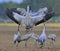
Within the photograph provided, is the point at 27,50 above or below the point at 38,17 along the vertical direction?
below

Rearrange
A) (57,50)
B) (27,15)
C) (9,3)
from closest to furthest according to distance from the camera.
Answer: (57,50) < (27,15) < (9,3)

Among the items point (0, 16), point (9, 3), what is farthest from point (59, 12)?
point (9, 3)

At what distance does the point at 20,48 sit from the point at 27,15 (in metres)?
1.35

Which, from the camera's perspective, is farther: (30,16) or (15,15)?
(15,15)

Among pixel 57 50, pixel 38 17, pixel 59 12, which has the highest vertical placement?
pixel 59 12

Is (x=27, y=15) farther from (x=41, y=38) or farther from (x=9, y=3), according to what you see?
(x=9, y=3)

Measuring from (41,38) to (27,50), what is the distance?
99cm

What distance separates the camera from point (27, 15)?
1733 cm

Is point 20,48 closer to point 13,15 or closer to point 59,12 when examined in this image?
point 13,15

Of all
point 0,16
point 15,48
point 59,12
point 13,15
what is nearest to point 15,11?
point 13,15

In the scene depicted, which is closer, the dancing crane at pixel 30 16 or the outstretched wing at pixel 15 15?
the dancing crane at pixel 30 16

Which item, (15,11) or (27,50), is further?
(15,11)

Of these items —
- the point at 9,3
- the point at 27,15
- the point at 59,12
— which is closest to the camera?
the point at 27,15

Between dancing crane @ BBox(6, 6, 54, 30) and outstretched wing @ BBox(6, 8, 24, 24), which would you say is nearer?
dancing crane @ BBox(6, 6, 54, 30)
